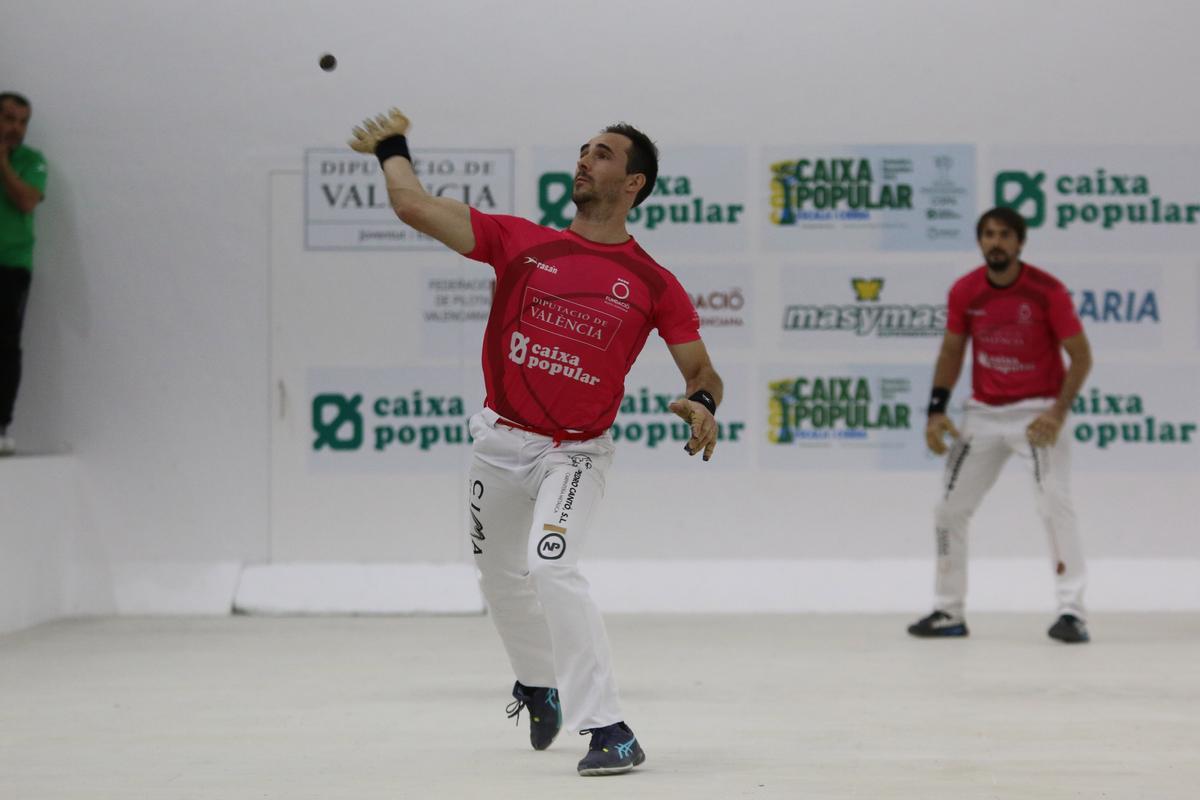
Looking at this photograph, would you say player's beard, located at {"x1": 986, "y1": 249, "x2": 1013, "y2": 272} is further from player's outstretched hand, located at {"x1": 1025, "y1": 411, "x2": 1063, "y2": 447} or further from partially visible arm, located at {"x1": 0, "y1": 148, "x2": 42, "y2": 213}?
partially visible arm, located at {"x1": 0, "y1": 148, "x2": 42, "y2": 213}

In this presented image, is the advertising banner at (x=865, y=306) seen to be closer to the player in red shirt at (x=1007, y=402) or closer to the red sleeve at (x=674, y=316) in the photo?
the player in red shirt at (x=1007, y=402)

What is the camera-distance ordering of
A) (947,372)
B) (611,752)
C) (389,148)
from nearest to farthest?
(611,752) → (389,148) → (947,372)

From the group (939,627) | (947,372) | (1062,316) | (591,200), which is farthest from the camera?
(947,372)

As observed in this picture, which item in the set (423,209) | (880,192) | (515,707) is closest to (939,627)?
(880,192)

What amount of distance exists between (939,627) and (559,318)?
3.38 metres

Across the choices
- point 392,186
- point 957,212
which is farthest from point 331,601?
point 392,186

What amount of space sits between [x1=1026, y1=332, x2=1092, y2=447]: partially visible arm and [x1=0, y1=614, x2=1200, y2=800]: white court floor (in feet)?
2.83

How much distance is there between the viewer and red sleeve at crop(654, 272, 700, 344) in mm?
4363

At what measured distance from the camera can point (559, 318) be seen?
426 cm

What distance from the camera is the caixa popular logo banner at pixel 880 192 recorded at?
316 inches

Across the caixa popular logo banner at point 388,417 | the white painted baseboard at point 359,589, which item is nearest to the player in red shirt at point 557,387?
the white painted baseboard at point 359,589

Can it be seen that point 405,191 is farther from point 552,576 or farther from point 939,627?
point 939,627

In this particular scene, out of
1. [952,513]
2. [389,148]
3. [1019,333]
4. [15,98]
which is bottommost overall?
[952,513]

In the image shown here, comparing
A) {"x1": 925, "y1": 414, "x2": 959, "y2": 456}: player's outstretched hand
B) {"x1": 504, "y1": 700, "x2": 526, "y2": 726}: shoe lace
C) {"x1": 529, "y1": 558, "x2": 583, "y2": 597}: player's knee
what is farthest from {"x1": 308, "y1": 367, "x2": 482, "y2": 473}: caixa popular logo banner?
{"x1": 529, "y1": 558, "x2": 583, "y2": 597}: player's knee
